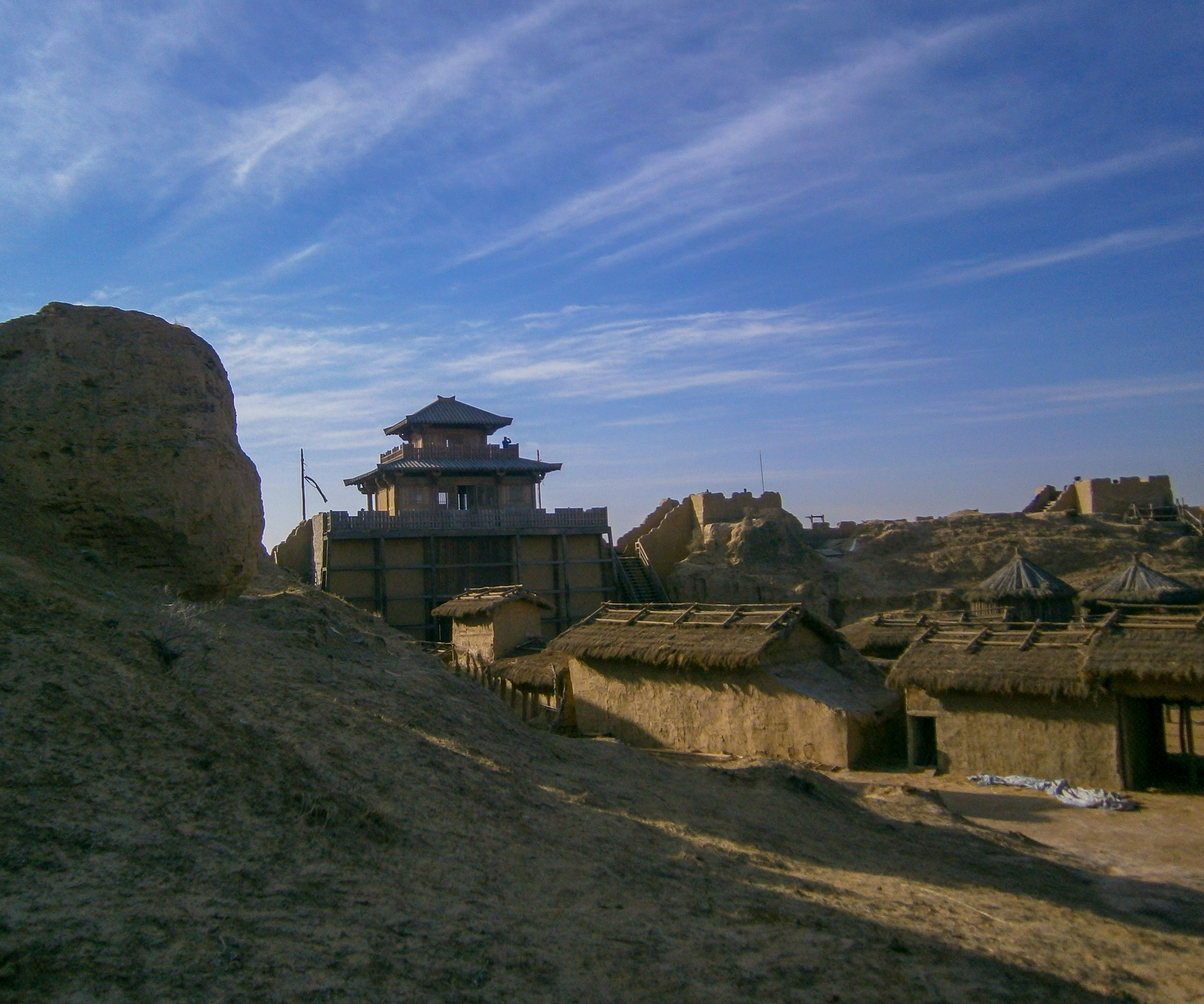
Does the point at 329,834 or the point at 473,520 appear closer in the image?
the point at 329,834

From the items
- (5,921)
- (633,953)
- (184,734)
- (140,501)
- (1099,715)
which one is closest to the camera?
(5,921)

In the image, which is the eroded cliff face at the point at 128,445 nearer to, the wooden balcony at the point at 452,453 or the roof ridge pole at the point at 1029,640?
the roof ridge pole at the point at 1029,640

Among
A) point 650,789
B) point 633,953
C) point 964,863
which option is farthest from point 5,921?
point 964,863

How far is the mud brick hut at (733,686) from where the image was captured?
14.2 metres

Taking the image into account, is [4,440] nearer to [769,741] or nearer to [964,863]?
[964,863]

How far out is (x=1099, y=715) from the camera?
12305mm

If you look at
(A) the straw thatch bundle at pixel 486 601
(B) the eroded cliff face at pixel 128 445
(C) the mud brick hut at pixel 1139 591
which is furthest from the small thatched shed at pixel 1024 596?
(B) the eroded cliff face at pixel 128 445

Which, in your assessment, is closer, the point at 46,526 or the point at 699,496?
the point at 46,526

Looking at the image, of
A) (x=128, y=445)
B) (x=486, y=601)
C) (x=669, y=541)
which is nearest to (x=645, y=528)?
(x=669, y=541)

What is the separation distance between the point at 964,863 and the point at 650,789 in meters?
2.81

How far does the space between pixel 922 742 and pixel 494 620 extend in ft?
31.7

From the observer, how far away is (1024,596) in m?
20.5

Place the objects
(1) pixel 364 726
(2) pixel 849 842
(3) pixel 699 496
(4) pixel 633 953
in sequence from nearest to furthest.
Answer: (4) pixel 633 953 < (1) pixel 364 726 < (2) pixel 849 842 < (3) pixel 699 496

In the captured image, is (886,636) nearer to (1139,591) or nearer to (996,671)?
(1139,591)
